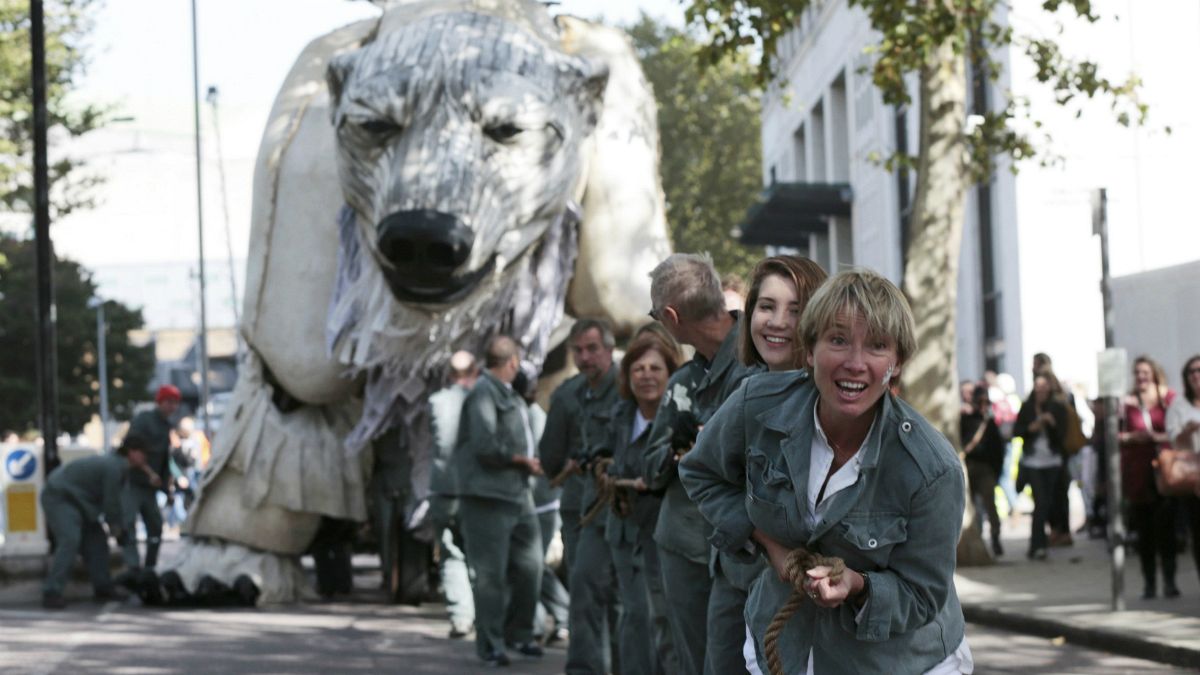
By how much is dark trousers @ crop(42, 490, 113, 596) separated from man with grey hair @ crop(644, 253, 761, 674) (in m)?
9.39

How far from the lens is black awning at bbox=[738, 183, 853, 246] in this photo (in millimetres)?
44875

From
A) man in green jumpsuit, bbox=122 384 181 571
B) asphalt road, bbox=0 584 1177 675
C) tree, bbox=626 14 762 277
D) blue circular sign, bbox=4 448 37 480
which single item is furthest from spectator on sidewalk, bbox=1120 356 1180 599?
tree, bbox=626 14 762 277

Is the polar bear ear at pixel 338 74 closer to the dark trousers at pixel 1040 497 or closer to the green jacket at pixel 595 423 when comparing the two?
the green jacket at pixel 595 423

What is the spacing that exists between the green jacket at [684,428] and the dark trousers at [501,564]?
A: 11.8 feet

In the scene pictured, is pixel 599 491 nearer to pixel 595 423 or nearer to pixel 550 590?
pixel 595 423

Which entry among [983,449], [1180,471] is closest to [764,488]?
[1180,471]

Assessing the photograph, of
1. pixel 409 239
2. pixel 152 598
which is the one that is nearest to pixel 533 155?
pixel 409 239

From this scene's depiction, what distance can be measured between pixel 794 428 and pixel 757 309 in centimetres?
116

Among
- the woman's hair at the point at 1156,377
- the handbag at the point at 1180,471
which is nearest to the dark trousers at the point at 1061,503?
the woman's hair at the point at 1156,377

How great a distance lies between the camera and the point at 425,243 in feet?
37.2

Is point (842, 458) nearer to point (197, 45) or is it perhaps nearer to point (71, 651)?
point (71, 651)

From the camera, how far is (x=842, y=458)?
14.6 ft

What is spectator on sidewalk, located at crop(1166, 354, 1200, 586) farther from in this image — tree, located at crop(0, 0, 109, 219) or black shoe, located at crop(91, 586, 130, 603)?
tree, located at crop(0, 0, 109, 219)

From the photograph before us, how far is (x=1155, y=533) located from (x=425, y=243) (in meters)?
5.08
